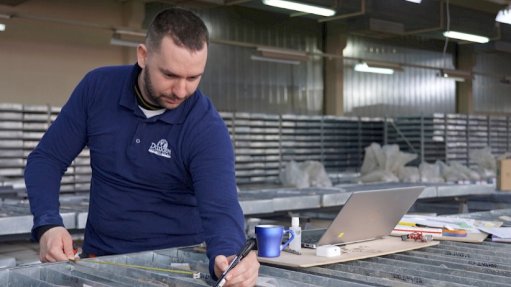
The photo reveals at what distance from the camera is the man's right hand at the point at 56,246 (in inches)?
68.8

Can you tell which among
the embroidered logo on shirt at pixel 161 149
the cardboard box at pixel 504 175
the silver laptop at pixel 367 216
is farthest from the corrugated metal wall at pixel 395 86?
the embroidered logo on shirt at pixel 161 149

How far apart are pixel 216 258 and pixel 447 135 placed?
908cm

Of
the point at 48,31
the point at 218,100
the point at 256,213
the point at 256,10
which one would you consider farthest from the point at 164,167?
the point at 256,10

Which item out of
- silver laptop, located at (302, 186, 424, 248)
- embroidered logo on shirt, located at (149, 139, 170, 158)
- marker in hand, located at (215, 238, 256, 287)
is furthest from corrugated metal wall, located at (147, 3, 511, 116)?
marker in hand, located at (215, 238, 256, 287)

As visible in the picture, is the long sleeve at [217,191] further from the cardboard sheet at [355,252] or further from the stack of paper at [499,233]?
the stack of paper at [499,233]

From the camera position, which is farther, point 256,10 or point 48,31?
point 256,10

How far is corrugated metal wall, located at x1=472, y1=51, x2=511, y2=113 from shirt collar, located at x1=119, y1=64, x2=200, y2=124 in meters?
13.1

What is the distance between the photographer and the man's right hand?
1747 millimetres

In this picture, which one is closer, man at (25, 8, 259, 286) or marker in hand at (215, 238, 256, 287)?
marker in hand at (215, 238, 256, 287)

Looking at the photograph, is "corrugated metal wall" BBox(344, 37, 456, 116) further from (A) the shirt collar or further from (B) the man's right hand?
(B) the man's right hand

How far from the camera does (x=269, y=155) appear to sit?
860 centimetres

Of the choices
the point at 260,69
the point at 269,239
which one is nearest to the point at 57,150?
the point at 269,239

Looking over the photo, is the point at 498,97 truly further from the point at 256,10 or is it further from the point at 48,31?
the point at 48,31

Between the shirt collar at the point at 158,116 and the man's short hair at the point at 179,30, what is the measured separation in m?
0.23
